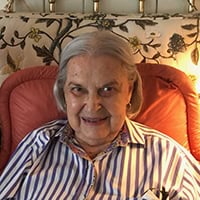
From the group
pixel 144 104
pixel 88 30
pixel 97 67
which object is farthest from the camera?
pixel 88 30

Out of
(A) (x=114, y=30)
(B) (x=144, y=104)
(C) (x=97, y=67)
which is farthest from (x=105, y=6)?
(C) (x=97, y=67)

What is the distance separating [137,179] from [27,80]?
0.57m

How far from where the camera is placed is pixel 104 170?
4.56 feet

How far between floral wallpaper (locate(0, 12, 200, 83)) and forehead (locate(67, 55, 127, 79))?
0.43 meters

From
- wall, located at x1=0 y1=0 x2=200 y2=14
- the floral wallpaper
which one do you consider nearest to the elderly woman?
the floral wallpaper

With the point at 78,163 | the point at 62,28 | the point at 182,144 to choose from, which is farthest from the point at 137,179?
the point at 62,28

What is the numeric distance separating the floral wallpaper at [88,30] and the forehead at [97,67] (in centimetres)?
43

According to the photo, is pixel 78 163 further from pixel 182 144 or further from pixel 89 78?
pixel 182 144

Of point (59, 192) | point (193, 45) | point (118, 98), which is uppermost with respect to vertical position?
point (193, 45)

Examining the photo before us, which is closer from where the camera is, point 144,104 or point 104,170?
point 104,170

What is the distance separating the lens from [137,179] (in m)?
1.37

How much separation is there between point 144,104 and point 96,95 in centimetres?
31

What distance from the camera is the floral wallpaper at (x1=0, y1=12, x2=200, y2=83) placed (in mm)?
1717

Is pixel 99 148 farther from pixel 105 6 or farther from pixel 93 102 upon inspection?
pixel 105 6
